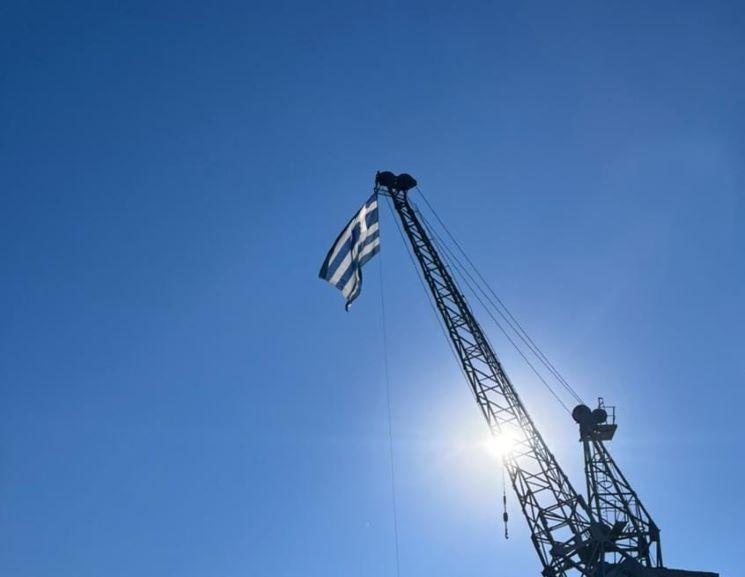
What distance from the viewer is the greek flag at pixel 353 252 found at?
167ft

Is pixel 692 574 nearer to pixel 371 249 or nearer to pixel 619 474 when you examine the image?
pixel 619 474

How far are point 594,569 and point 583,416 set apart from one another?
11.9 metres

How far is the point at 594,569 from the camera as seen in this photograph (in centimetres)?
4544

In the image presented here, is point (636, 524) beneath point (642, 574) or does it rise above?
above

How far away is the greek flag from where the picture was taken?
167 ft

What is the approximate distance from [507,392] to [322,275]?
52.5 ft

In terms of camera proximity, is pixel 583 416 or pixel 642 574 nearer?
pixel 642 574

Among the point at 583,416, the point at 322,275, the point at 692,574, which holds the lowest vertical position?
the point at 692,574

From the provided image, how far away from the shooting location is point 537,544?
4719cm

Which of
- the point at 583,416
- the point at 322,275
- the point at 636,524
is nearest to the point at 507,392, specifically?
the point at 583,416

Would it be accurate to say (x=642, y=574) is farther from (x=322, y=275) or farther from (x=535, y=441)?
(x=322, y=275)

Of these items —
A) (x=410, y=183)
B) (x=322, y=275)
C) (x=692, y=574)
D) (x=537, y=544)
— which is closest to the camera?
(x=692, y=574)

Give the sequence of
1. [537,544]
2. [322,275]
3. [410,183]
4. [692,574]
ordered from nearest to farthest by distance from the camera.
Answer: [692,574] < [537,544] < [322,275] < [410,183]

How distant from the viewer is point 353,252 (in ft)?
170
